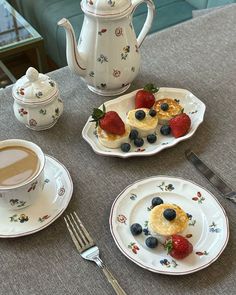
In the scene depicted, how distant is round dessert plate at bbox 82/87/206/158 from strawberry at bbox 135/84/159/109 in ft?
0.09

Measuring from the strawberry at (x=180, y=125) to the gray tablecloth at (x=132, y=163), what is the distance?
3cm

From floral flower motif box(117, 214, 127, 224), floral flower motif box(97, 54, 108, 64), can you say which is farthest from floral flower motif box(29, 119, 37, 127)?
floral flower motif box(117, 214, 127, 224)

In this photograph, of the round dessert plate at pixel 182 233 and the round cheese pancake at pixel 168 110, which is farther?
the round cheese pancake at pixel 168 110

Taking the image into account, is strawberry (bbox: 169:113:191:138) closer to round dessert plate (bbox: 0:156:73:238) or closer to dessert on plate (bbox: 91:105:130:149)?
dessert on plate (bbox: 91:105:130:149)

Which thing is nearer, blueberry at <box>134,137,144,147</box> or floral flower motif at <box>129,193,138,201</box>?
floral flower motif at <box>129,193,138,201</box>

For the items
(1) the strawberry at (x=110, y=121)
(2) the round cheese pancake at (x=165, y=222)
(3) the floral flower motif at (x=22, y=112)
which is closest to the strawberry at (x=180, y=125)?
(1) the strawberry at (x=110, y=121)

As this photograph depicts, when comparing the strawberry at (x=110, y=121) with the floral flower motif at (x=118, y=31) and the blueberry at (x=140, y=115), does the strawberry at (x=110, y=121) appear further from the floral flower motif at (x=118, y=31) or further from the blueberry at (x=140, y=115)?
the floral flower motif at (x=118, y=31)

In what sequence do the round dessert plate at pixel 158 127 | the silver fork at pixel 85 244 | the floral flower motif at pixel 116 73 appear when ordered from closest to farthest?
the silver fork at pixel 85 244, the round dessert plate at pixel 158 127, the floral flower motif at pixel 116 73

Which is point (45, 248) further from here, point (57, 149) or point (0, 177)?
point (57, 149)

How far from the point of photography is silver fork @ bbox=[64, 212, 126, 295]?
68 centimetres

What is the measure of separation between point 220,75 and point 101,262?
0.61 meters

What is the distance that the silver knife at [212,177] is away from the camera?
81 centimetres

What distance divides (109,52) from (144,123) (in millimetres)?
191

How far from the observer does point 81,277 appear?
0.69 meters
